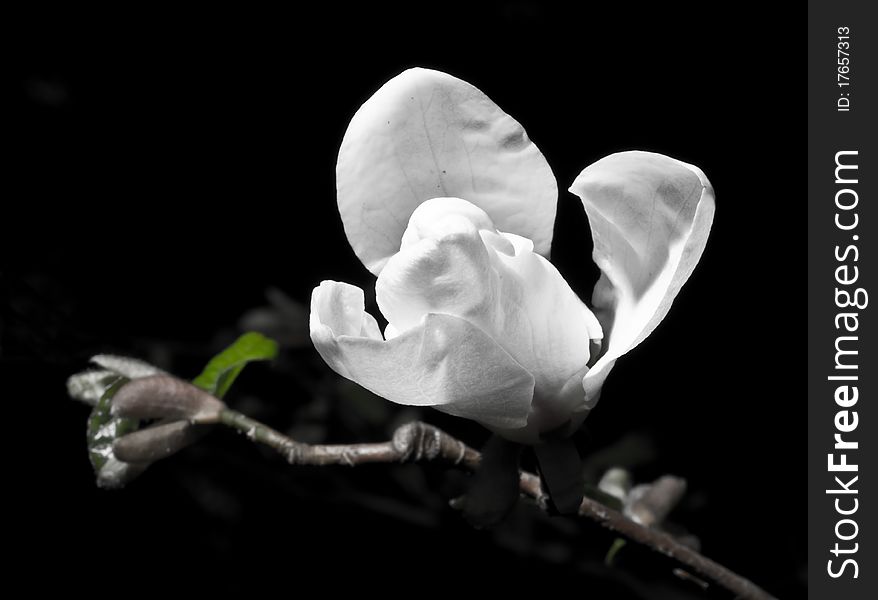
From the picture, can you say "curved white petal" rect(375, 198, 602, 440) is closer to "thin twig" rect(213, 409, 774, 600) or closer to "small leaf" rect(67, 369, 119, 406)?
"thin twig" rect(213, 409, 774, 600)

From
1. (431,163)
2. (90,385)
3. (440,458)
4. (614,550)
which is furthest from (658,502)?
(90,385)

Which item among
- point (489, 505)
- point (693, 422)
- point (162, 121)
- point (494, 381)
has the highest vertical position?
point (162, 121)

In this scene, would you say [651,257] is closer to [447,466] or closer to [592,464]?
[447,466]

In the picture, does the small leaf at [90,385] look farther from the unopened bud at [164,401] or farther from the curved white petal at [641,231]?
the curved white petal at [641,231]

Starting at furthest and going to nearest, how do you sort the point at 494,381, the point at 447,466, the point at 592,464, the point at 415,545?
the point at 415,545 → the point at 592,464 → the point at 447,466 → the point at 494,381

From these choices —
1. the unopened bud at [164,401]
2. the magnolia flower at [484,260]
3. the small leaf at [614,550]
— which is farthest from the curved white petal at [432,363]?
the small leaf at [614,550]

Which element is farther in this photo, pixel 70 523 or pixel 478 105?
pixel 70 523

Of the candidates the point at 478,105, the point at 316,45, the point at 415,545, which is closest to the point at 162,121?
the point at 316,45
